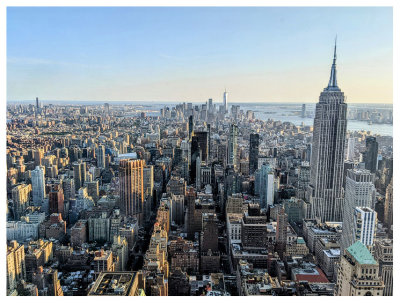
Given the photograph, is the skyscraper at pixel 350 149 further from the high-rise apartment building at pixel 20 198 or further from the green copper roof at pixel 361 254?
the high-rise apartment building at pixel 20 198

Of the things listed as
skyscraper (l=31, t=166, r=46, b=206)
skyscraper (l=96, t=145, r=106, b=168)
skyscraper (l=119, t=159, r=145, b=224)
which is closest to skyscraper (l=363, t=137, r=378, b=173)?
skyscraper (l=119, t=159, r=145, b=224)

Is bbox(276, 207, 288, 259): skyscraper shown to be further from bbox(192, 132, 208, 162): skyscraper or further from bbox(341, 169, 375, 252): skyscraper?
bbox(192, 132, 208, 162): skyscraper

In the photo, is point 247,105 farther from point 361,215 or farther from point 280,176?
point 280,176

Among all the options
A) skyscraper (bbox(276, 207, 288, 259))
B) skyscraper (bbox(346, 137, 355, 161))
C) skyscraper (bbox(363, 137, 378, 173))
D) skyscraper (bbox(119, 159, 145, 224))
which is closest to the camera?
skyscraper (bbox(363, 137, 378, 173))
